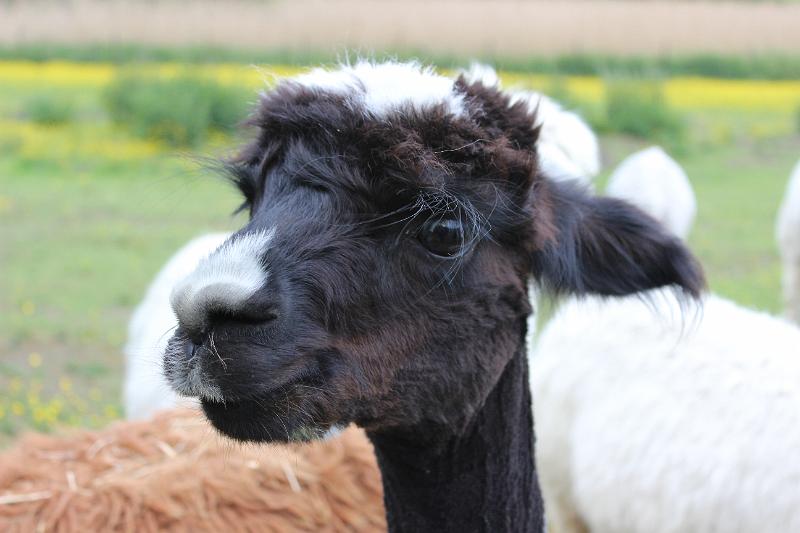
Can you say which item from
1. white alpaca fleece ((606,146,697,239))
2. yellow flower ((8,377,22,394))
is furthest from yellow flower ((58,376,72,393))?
white alpaca fleece ((606,146,697,239))

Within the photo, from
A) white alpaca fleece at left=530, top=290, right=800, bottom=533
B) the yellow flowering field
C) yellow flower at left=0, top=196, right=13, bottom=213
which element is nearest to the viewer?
white alpaca fleece at left=530, top=290, right=800, bottom=533

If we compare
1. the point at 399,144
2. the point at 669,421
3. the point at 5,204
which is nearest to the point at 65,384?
the point at 669,421

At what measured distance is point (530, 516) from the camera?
7.62 feet

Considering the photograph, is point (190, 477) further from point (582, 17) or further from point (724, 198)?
point (582, 17)

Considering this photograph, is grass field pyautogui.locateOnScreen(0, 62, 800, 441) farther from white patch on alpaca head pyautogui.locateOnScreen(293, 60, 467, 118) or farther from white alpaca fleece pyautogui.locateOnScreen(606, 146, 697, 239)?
white alpaca fleece pyautogui.locateOnScreen(606, 146, 697, 239)

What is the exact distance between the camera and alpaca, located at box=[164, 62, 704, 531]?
175cm

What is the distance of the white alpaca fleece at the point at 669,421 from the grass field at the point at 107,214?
1.11 meters

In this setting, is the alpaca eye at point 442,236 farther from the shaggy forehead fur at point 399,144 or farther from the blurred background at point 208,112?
the blurred background at point 208,112

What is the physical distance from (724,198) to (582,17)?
1027 cm

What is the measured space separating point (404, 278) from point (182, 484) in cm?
110

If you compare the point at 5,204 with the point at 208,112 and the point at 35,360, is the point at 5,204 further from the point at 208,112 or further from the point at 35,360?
the point at 35,360

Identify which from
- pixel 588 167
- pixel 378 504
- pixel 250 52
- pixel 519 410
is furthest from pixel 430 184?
pixel 250 52

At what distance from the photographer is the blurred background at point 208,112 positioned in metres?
7.73

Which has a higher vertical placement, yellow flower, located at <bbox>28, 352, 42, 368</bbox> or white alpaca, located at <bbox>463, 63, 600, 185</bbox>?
white alpaca, located at <bbox>463, 63, 600, 185</bbox>
